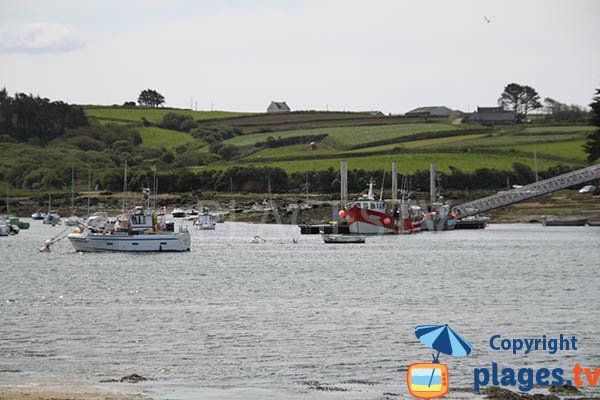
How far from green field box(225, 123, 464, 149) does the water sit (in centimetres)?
9046

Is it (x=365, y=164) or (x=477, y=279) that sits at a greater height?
(x=365, y=164)

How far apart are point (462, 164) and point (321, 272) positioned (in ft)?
287

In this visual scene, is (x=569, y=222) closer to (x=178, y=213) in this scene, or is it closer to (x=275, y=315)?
(x=178, y=213)

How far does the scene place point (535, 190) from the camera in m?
108

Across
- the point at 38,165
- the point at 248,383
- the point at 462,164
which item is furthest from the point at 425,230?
the point at 248,383

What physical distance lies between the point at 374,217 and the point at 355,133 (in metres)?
72.6

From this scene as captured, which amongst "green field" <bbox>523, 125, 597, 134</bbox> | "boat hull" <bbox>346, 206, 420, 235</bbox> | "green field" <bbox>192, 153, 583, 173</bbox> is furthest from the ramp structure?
"green field" <bbox>523, 125, 597, 134</bbox>

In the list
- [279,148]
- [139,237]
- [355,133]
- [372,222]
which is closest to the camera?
[139,237]

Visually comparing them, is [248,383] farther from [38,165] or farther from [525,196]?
[38,165]

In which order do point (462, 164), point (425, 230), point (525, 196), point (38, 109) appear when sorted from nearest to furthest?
point (525, 196), point (425, 230), point (462, 164), point (38, 109)

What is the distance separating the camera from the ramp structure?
105062mm

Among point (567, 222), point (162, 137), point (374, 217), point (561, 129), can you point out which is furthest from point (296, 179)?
point (162, 137)

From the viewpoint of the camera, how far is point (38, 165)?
166 meters

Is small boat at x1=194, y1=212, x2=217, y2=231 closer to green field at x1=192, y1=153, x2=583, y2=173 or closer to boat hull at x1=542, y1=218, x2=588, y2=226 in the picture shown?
green field at x1=192, y1=153, x2=583, y2=173
